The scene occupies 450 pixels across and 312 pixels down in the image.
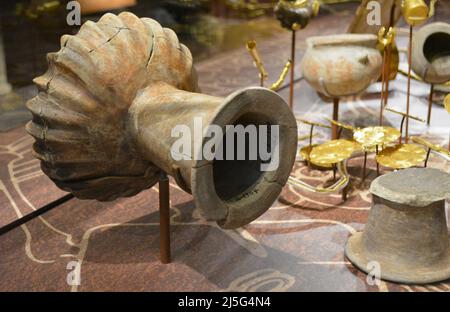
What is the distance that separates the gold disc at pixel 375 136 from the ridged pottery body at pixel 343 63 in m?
0.41

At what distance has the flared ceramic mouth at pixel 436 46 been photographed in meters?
3.78

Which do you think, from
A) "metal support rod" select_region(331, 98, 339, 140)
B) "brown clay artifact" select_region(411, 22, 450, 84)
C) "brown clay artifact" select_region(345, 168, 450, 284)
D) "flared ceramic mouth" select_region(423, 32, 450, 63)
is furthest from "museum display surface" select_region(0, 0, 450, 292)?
"flared ceramic mouth" select_region(423, 32, 450, 63)

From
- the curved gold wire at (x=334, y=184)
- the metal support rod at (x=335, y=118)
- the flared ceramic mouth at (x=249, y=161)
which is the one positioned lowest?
the curved gold wire at (x=334, y=184)

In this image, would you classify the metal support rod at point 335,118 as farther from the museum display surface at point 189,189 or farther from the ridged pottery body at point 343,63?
the museum display surface at point 189,189

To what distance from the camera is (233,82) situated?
4.75 metres

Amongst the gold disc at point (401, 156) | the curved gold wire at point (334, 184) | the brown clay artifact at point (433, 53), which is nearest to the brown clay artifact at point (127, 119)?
the curved gold wire at point (334, 184)

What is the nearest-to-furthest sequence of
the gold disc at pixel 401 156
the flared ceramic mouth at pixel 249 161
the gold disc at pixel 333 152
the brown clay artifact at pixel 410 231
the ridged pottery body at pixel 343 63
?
the flared ceramic mouth at pixel 249 161 → the brown clay artifact at pixel 410 231 → the gold disc at pixel 401 156 → the gold disc at pixel 333 152 → the ridged pottery body at pixel 343 63

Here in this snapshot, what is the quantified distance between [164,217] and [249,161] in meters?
0.40

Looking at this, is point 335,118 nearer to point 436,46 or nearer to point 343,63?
point 343,63

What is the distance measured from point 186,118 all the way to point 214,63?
325cm

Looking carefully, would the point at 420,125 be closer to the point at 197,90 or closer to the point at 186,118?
the point at 197,90

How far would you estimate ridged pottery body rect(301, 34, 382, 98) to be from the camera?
3.24m

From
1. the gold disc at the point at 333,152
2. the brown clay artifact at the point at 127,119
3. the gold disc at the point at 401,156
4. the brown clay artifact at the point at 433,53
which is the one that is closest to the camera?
the brown clay artifact at the point at 127,119

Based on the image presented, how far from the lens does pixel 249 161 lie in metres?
2.23
